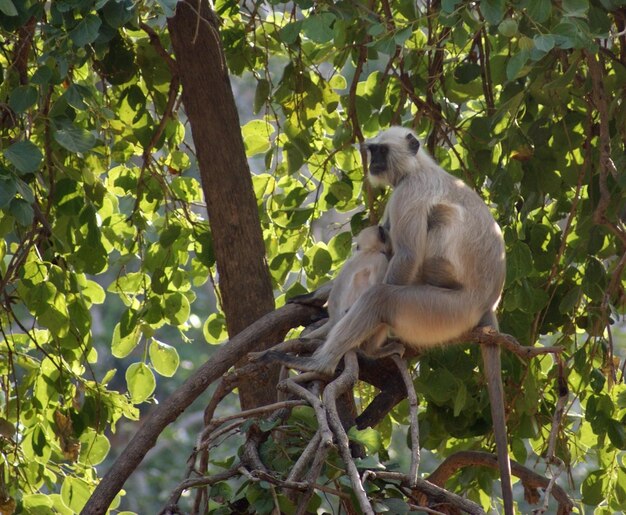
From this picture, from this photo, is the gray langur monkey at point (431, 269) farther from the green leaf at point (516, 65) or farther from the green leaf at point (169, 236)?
the green leaf at point (516, 65)

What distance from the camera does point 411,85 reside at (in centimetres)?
395

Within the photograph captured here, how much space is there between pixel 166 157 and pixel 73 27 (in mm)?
1583

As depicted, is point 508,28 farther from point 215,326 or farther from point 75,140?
point 215,326

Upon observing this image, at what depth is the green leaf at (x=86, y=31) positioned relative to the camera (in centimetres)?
265

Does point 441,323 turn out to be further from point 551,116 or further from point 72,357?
point 72,357

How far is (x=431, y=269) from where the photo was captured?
354 cm

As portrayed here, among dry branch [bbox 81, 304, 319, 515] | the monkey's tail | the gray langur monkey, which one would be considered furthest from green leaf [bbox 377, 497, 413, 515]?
the gray langur monkey

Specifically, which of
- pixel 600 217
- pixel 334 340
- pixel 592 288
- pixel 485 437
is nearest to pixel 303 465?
pixel 334 340

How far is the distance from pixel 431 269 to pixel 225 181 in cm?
77

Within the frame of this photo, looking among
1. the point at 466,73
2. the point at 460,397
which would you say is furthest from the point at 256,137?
the point at 460,397

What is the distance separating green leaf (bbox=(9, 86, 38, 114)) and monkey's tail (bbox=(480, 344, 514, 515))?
1.51 m

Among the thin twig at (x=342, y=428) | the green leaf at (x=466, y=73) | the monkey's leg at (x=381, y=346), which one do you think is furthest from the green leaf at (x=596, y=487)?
the green leaf at (x=466, y=73)

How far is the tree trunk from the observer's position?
11.5 ft

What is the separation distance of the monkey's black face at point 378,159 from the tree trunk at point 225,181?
0.47 metres
